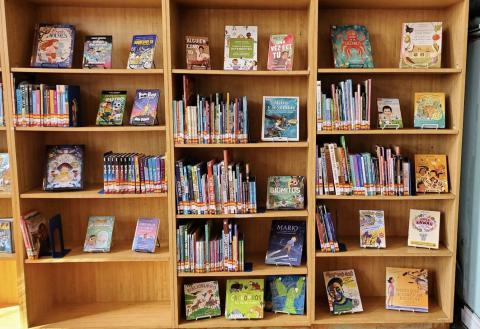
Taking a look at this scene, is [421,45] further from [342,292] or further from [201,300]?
[201,300]

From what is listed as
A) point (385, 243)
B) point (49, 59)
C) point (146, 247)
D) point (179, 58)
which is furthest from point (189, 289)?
point (49, 59)

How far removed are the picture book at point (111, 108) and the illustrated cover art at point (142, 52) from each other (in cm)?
20

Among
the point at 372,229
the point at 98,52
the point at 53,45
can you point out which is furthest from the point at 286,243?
the point at 53,45

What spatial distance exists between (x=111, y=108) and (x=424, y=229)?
2067mm

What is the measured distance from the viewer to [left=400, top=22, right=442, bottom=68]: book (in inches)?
107

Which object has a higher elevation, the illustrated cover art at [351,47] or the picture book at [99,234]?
the illustrated cover art at [351,47]

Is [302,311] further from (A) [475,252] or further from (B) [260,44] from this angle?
(B) [260,44]

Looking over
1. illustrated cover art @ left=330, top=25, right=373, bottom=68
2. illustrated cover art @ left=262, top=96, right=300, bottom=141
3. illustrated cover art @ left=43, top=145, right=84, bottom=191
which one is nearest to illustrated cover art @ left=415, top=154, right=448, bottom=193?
illustrated cover art @ left=330, top=25, right=373, bottom=68

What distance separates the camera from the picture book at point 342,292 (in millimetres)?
2826

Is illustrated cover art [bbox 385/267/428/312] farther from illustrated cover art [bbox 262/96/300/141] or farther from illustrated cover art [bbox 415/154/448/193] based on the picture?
illustrated cover art [bbox 262/96/300/141]

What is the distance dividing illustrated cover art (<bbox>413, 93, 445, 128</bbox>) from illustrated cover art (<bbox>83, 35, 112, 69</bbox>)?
74.0 inches

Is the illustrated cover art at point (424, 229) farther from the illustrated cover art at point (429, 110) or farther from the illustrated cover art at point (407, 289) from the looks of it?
the illustrated cover art at point (429, 110)

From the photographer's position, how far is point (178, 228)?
2707 mm

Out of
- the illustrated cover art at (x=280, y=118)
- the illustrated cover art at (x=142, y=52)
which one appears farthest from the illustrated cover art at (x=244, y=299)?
the illustrated cover art at (x=142, y=52)
